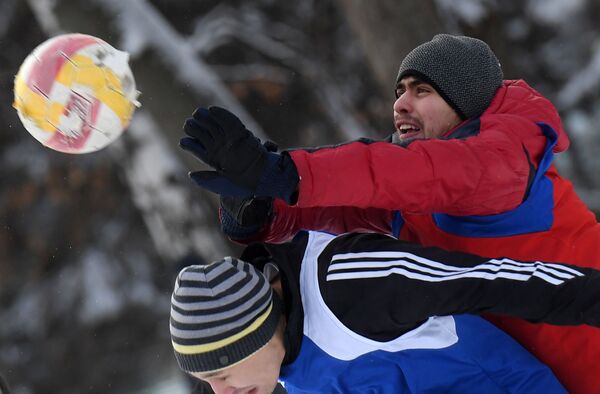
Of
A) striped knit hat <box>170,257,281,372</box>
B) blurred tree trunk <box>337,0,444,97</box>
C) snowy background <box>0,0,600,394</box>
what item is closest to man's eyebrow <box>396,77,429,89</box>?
striped knit hat <box>170,257,281,372</box>

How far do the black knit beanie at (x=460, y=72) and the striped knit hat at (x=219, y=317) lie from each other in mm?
844

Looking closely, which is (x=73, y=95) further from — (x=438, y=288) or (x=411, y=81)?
(x=438, y=288)

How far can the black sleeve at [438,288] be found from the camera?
2.07m

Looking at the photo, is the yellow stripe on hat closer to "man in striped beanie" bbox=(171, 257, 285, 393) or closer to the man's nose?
"man in striped beanie" bbox=(171, 257, 285, 393)

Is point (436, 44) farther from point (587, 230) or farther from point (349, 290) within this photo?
point (349, 290)

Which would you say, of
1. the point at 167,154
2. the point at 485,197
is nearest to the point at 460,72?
the point at 485,197

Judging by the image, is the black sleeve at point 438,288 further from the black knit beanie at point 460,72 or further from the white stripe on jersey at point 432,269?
the black knit beanie at point 460,72

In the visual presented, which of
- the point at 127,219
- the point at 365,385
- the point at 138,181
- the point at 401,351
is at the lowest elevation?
the point at 127,219

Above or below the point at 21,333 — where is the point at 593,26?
above

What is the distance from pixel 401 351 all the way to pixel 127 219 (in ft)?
30.8

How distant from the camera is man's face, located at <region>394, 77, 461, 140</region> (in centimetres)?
264

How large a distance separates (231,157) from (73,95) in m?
0.76

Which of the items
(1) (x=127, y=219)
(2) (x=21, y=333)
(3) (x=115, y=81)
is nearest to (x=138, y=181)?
(3) (x=115, y=81)

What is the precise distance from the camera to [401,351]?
2246 mm
